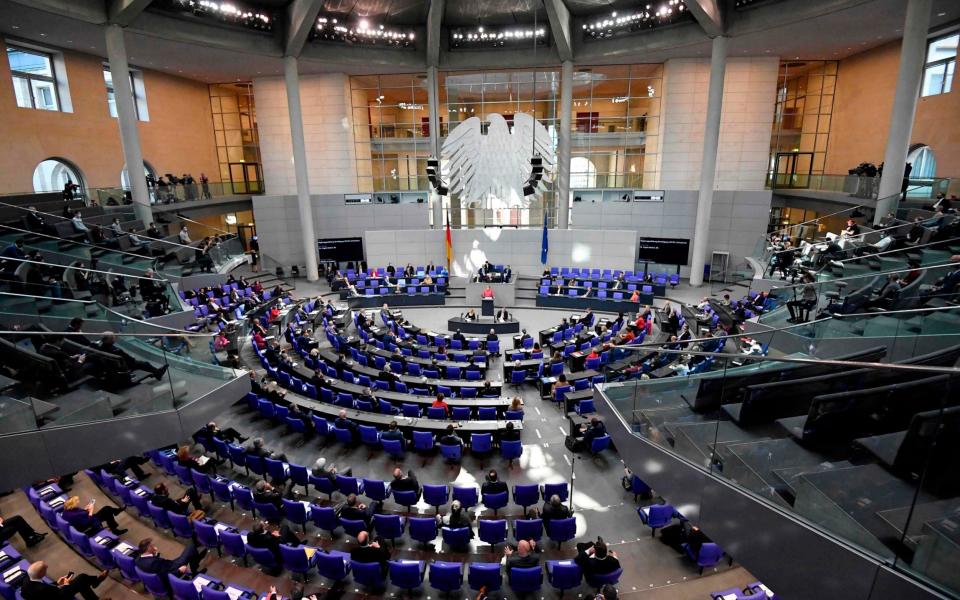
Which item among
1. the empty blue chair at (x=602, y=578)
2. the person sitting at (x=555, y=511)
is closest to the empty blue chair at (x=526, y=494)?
the person sitting at (x=555, y=511)

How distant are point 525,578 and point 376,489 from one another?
3046 mm

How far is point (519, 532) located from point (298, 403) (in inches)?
243

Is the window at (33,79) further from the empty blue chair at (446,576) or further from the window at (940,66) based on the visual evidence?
the window at (940,66)

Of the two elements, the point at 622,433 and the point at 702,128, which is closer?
the point at 622,433

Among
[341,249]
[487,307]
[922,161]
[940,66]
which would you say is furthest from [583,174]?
[940,66]

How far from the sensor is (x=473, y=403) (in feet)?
35.9

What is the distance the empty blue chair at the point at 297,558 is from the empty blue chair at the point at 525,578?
2853 mm

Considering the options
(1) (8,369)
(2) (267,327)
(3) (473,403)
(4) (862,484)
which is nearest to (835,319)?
(4) (862,484)

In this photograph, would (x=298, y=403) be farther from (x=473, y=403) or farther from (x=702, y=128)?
(x=702, y=128)

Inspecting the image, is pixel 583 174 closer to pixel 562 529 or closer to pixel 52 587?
pixel 562 529

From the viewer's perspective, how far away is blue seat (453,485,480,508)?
26.5 feet

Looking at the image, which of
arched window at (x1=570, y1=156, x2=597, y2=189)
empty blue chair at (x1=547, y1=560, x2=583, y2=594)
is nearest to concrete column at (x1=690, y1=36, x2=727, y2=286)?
arched window at (x1=570, y1=156, x2=597, y2=189)

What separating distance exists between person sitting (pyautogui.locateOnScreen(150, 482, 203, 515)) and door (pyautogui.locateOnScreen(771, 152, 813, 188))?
28.7m

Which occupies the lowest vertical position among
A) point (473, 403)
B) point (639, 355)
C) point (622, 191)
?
point (473, 403)
